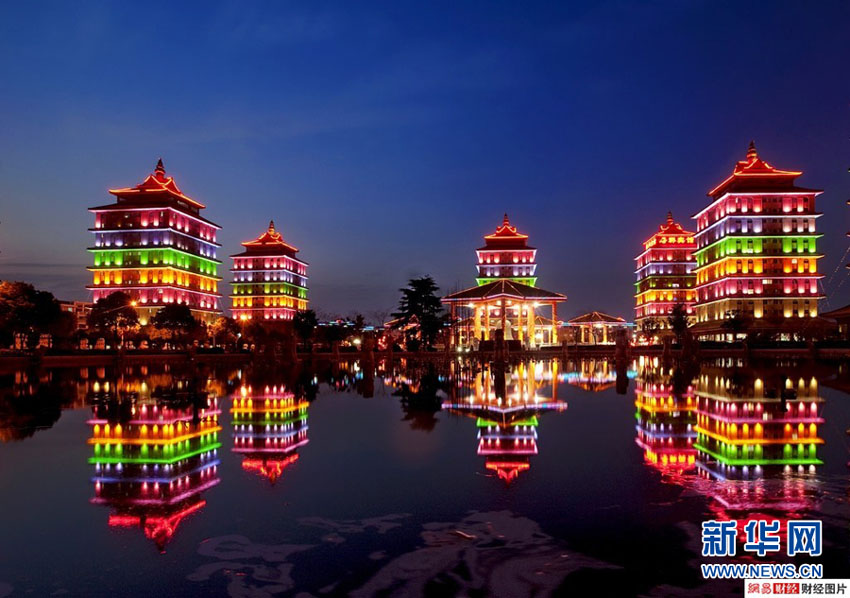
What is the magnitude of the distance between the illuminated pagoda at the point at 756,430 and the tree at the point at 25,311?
1819 inches

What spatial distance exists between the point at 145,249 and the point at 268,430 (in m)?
77.7

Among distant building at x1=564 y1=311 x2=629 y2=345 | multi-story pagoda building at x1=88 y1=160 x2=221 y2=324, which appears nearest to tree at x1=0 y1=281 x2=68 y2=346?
multi-story pagoda building at x1=88 y1=160 x2=221 y2=324

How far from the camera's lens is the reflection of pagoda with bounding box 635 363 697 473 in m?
11.1

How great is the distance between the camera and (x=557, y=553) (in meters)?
6.54

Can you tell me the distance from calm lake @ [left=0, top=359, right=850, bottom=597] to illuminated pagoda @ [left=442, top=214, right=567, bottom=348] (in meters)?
34.2

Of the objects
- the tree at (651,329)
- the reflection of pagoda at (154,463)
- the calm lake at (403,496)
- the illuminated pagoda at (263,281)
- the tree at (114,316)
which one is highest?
the illuminated pagoda at (263,281)

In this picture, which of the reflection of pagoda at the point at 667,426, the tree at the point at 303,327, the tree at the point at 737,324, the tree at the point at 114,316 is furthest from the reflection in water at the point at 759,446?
the tree at the point at 114,316

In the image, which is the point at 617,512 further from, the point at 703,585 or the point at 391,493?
the point at 391,493

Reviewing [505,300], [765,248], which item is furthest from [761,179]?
[505,300]

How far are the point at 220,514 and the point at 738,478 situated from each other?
23.6 feet

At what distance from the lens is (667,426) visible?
15.1 metres

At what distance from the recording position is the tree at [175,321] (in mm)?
68750

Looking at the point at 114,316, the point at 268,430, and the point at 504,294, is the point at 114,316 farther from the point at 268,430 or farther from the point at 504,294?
the point at 268,430

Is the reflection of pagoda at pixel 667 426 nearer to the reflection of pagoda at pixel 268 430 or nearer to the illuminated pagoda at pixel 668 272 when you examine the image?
the reflection of pagoda at pixel 268 430
